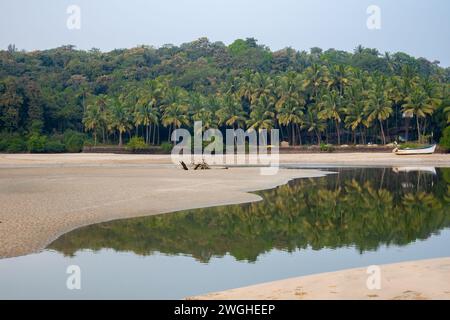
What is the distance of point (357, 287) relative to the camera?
1139cm

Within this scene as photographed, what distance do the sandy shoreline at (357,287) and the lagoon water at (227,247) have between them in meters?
1.28

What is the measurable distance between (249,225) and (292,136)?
77.8m

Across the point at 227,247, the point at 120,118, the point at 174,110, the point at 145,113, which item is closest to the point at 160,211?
the point at 227,247

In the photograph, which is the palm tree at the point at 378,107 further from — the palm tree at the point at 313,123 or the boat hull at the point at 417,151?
the boat hull at the point at 417,151

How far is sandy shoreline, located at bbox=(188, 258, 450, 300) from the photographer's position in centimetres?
1063

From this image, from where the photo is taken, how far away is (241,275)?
45.7 feet

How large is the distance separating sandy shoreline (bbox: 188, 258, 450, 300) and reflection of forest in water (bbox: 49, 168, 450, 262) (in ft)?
12.7

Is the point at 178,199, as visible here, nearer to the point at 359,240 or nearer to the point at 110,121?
the point at 359,240

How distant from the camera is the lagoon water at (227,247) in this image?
13.4 m

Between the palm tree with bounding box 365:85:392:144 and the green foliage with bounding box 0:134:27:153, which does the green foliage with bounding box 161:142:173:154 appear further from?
the palm tree with bounding box 365:85:392:144

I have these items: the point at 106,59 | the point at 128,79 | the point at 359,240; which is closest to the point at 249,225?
the point at 359,240

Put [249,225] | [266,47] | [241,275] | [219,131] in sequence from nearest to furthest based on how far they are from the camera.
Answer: [241,275]
[249,225]
[219,131]
[266,47]

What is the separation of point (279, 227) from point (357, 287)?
996cm

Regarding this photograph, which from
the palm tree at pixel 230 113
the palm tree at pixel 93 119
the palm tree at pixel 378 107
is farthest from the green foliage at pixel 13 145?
the palm tree at pixel 378 107
